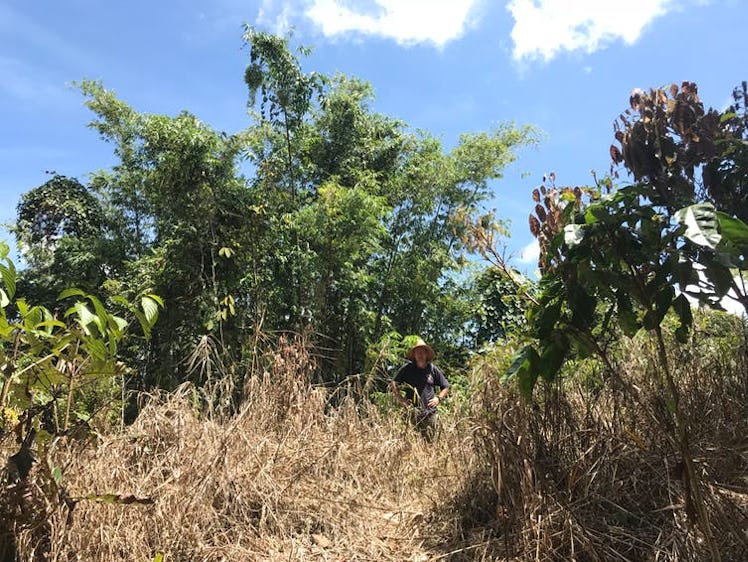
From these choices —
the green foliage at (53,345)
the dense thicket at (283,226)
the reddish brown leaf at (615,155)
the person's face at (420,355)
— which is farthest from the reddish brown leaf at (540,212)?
the dense thicket at (283,226)

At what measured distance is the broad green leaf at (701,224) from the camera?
4.78 ft

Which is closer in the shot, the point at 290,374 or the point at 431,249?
the point at 290,374

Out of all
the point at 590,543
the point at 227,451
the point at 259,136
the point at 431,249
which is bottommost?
the point at 590,543

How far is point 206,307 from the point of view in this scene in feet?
25.2

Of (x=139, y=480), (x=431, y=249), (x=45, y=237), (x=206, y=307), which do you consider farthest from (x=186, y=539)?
(x=45, y=237)

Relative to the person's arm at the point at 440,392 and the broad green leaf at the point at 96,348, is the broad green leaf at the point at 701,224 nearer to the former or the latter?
the broad green leaf at the point at 96,348

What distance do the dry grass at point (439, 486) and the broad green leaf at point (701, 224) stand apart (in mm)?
889

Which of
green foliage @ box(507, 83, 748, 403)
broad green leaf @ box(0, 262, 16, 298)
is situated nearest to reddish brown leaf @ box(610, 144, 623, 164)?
green foliage @ box(507, 83, 748, 403)

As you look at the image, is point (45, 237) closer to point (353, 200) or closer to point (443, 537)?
point (353, 200)

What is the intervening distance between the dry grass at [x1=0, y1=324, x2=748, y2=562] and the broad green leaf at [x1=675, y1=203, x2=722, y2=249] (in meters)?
0.89

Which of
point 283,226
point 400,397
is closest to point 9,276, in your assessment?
point 400,397

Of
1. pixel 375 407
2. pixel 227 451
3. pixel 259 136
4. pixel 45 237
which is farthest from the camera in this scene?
pixel 45 237

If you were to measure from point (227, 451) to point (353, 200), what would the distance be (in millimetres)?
5371

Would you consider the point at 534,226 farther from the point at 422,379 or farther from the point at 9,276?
the point at 422,379
